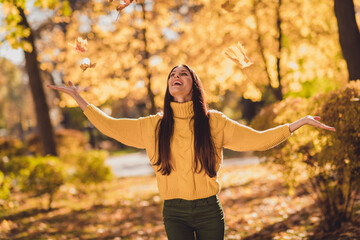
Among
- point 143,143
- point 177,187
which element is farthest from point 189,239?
point 143,143

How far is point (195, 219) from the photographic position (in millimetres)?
2619

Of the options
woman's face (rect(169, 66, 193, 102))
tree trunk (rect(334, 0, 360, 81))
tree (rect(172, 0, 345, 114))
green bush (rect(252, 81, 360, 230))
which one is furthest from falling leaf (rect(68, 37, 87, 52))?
tree (rect(172, 0, 345, 114))

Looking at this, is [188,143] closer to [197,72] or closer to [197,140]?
[197,140]

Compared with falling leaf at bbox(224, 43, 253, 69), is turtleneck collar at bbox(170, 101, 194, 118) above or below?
below

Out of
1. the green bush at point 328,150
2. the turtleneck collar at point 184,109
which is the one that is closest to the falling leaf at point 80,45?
the turtleneck collar at point 184,109

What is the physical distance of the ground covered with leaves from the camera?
19.0ft

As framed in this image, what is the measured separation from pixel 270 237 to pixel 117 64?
7.86 meters

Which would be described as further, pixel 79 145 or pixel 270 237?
pixel 79 145

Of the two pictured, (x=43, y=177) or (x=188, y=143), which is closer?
(x=188, y=143)

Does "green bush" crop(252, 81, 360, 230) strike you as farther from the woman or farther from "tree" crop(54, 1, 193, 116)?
"tree" crop(54, 1, 193, 116)

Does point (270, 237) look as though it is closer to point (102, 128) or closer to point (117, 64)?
point (102, 128)

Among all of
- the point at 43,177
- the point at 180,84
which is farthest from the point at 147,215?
the point at 180,84

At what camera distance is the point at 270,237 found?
211 inches

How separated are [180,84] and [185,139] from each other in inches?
17.4
